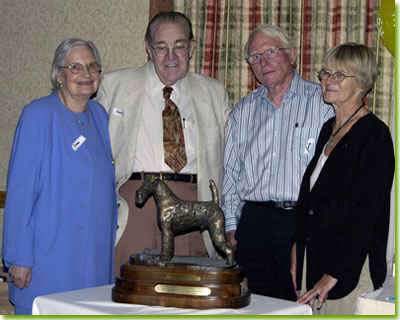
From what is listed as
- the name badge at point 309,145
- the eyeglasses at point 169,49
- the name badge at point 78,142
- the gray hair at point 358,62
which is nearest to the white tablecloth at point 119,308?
the name badge at point 78,142

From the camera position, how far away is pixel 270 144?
123 inches

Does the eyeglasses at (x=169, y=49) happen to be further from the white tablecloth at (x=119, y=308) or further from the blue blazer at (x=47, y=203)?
the white tablecloth at (x=119, y=308)

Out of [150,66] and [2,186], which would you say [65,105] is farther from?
[2,186]

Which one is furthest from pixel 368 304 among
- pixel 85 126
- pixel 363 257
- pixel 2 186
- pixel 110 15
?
pixel 2 186

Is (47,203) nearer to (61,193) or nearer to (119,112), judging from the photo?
(61,193)

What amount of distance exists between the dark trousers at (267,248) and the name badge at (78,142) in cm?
94

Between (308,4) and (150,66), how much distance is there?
1181 millimetres

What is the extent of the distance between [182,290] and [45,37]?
3096 mm

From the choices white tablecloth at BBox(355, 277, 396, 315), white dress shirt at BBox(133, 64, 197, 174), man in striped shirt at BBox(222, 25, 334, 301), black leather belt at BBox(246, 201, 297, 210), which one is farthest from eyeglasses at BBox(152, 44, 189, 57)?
white tablecloth at BBox(355, 277, 396, 315)

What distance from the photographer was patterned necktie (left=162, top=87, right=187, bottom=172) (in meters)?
3.20

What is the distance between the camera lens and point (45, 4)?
4672 millimetres

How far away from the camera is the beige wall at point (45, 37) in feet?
14.4

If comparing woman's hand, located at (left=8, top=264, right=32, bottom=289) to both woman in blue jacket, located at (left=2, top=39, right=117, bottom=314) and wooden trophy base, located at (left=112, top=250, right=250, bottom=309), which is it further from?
wooden trophy base, located at (left=112, top=250, right=250, bottom=309)

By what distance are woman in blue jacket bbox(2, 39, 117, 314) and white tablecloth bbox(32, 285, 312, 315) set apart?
570 millimetres
